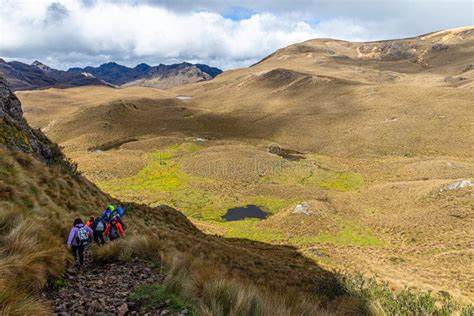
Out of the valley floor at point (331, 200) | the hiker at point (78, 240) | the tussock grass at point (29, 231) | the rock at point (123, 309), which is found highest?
the tussock grass at point (29, 231)

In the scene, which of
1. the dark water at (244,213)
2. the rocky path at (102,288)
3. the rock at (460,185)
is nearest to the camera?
the rocky path at (102,288)

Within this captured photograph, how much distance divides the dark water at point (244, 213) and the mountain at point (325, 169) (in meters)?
1.03

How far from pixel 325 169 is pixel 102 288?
227 ft

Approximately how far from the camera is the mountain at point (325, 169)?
35406mm

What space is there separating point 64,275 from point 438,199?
155 feet

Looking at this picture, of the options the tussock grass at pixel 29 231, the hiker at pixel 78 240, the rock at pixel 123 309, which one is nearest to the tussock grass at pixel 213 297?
the rock at pixel 123 309

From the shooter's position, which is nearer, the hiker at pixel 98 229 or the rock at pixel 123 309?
the rock at pixel 123 309

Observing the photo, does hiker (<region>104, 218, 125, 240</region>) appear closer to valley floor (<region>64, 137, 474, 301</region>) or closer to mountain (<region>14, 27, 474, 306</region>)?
mountain (<region>14, 27, 474, 306</region>)

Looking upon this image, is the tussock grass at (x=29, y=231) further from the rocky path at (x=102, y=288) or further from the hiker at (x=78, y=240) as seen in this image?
the rocky path at (x=102, y=288)

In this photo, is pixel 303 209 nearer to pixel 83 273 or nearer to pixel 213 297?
pixel 83 273

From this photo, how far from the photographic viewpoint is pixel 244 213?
52281 mm

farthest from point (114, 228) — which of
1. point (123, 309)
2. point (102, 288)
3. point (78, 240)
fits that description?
point (123, 309)

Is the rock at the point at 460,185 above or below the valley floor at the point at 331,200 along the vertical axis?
above

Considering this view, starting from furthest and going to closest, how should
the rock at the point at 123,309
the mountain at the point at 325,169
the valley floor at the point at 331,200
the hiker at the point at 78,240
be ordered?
the mountain at the point at 325,169 → the valley floor at the point at 331,200 → the hiker at the point at 78,240 → the rock at the point at 123,309
